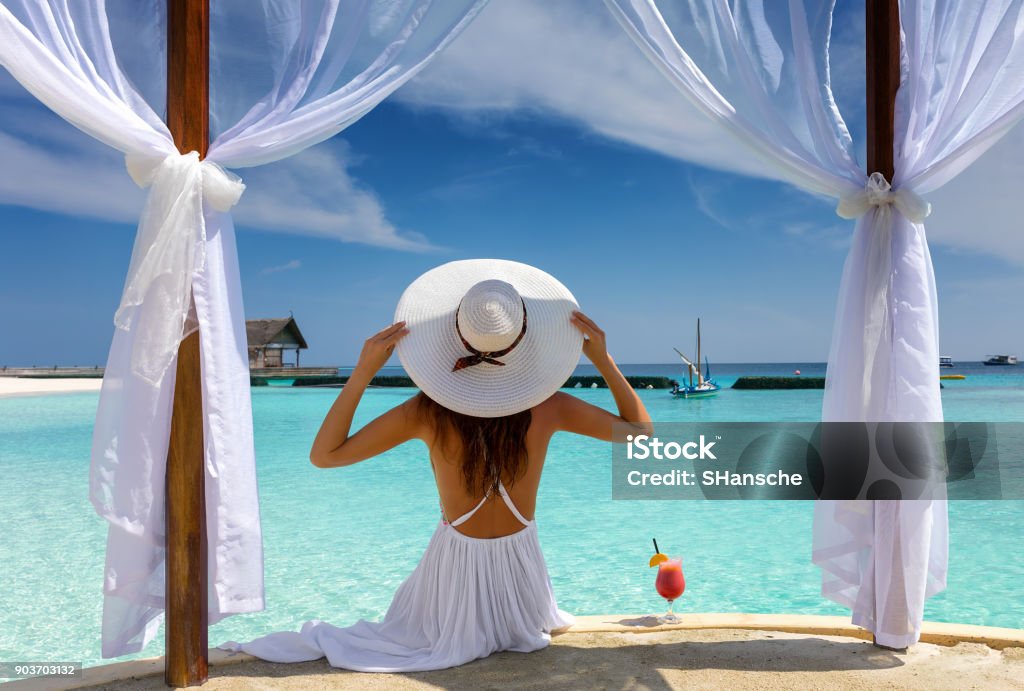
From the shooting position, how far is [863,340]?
7.32ft

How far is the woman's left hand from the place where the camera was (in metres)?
1.99

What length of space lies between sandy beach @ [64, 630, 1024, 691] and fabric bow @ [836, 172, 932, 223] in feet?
4.42

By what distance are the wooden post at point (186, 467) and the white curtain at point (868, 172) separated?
4.25ft

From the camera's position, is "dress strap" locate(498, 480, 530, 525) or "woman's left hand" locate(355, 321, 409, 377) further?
"dress strap" locate(498, 480, 530, 525)

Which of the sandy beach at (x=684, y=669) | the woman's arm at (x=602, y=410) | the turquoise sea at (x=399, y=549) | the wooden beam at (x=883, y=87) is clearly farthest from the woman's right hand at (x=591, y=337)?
the turquoise sea at (x=399, y=549)

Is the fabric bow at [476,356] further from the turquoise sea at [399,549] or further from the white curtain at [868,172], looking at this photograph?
the turquoise sea at [399,549]

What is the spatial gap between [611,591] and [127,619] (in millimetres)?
3070

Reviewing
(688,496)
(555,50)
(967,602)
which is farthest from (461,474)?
(555,50)

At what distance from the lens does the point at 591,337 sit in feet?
6.93

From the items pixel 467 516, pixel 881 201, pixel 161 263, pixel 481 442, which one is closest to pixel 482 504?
pixel 467 516

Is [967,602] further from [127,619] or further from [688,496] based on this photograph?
[127,619]

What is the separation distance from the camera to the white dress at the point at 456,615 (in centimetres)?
220

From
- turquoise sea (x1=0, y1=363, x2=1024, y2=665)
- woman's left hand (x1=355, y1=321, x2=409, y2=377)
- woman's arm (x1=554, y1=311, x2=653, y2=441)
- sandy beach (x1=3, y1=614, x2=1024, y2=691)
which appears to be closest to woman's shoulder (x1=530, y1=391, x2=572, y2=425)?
woman's arm (x1=554, y1=311, x2=653, y2=441)

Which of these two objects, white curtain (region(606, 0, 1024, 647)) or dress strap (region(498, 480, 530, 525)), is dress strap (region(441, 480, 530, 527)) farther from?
white curtain (region(606, 0, 1024, 647))
